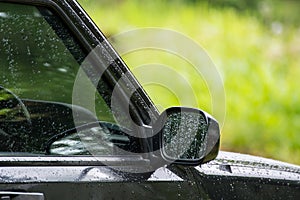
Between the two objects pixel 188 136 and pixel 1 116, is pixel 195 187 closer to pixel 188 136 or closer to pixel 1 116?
pixel 188 136

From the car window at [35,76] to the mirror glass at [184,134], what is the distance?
140 millimetres

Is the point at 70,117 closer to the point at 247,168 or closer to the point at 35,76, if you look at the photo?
the point at 35,76

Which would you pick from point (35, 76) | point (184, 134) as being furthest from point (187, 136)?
point (35, 76)

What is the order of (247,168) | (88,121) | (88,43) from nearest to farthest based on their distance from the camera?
(88,43) → (88,121) → (247,168)

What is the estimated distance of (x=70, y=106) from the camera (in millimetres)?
2607

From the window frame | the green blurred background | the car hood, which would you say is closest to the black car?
the window frame

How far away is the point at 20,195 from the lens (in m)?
2.21

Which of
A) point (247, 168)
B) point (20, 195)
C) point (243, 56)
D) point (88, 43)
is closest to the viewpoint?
point (20, 195)

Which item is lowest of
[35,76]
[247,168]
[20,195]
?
[247,168]

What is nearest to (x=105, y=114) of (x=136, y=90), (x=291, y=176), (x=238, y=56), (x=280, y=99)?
(x=136, y=90)

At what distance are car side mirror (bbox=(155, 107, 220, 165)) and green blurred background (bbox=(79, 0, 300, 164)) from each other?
436 centimetres

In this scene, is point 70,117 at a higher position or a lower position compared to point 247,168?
higher

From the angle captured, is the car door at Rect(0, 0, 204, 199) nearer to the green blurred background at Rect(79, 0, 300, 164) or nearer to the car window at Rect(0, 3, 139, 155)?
the car window at Rect(0, 3, 139, 155)

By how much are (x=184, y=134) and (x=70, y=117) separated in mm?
383
